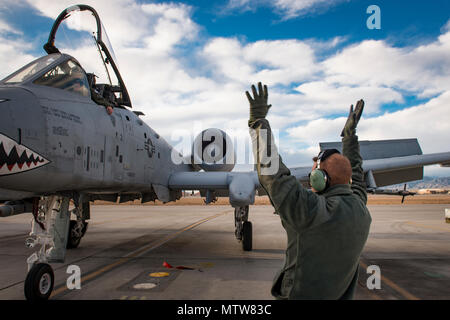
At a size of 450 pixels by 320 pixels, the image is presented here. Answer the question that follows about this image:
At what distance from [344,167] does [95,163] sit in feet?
13.0

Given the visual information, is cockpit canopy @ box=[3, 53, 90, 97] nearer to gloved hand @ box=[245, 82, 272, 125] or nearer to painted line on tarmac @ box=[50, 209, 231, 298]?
painted line on tarmac @ box=[50, 209, 231, 298]

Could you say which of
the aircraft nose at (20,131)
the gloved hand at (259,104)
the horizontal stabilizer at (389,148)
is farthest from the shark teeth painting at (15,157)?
the horizontal stabilizer at (389,148)

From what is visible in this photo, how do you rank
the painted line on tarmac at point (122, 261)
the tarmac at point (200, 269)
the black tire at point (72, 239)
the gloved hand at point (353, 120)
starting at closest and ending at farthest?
the gloved hand at point (353, 120)
the tarmac at point (200, 269)
the painted line on tarmac at point (122, 261)
the black tire at point (72, 239)

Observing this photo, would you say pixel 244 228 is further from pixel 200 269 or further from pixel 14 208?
pixel 14 208

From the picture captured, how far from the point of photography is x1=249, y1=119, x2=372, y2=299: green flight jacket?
1569mm

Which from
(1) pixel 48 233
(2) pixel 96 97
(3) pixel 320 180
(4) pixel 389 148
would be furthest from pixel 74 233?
(4) pixel 389 148

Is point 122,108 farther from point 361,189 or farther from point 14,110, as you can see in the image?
point 361,189

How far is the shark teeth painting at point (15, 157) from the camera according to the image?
3.17m

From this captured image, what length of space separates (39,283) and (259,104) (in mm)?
3618

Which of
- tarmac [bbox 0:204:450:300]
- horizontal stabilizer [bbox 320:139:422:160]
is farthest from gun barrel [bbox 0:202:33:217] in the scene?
horizontal stabilizer [bbox 320:139:422:160]

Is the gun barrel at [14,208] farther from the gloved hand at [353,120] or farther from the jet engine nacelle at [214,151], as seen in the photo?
the jet engine nacelle at [214,151]

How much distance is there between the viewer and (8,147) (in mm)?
3213

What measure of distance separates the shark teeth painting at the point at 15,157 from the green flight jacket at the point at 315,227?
9.34ft

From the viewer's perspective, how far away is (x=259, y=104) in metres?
1.80
